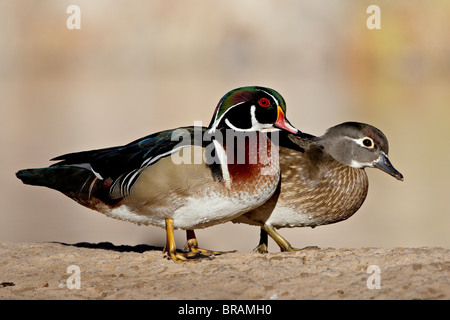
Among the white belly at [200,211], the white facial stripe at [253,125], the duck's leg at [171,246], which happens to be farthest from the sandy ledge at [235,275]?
the white facial stripe at [253,125]

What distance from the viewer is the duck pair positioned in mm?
4012

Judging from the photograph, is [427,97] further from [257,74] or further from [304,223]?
[304,223]

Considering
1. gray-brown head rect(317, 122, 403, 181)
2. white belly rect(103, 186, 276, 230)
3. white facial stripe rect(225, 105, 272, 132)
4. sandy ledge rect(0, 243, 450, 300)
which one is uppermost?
white facial stripe rect(225, 105, 272, 132)

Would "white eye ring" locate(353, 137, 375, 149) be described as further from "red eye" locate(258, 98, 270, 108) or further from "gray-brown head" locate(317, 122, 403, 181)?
"red eye" locate(258, 98, 270, 108)

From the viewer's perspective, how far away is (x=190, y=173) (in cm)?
398

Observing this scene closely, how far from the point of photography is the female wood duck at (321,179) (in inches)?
179

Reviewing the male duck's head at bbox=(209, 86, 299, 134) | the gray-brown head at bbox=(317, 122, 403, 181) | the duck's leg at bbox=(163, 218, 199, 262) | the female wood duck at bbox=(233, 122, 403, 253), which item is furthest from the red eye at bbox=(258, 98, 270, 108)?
the duck's leg at bbox=(163, 218, 199, 262)

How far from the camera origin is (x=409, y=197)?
8469mm

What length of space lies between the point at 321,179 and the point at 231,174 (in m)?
0.86

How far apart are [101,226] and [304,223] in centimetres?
344

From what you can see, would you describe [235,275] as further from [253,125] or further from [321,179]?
[321,179]

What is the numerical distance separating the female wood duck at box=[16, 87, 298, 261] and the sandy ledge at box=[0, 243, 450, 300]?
0.28 metres

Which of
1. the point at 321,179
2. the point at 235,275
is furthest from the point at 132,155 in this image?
the point at 321,179

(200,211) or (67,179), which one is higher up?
(67,179)
